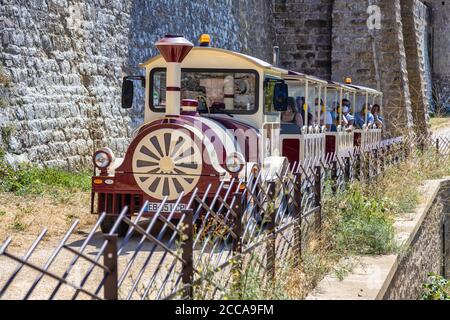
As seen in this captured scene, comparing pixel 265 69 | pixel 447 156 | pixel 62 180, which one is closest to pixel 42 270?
pixel 265 69

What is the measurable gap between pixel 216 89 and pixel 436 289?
3324 mm

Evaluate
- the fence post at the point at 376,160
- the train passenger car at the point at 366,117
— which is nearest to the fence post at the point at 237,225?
the fence post at the point at 376,160

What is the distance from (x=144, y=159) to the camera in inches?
364

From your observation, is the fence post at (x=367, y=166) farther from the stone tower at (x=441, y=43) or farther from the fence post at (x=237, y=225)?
the stone tower at (x=441, y=43)

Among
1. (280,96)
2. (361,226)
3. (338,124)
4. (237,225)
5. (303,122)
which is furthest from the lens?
(338,124)

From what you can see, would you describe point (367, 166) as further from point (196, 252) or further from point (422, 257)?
point (196, 252)

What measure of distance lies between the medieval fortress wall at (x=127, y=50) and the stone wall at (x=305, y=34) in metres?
0.03

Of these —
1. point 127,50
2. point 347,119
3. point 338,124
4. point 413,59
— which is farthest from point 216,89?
point 413,59

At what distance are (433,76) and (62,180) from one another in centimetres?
3875

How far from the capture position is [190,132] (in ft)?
29.8

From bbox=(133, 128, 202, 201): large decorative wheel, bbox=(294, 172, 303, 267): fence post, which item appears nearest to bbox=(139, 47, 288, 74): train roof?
bbox=(133, 128, 202, 201): large decorative wheel

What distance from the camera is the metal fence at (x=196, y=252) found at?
4.15m

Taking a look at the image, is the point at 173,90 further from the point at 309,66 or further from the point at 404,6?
the point at 404,6

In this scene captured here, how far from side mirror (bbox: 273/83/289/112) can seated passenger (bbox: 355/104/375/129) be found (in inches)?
339
